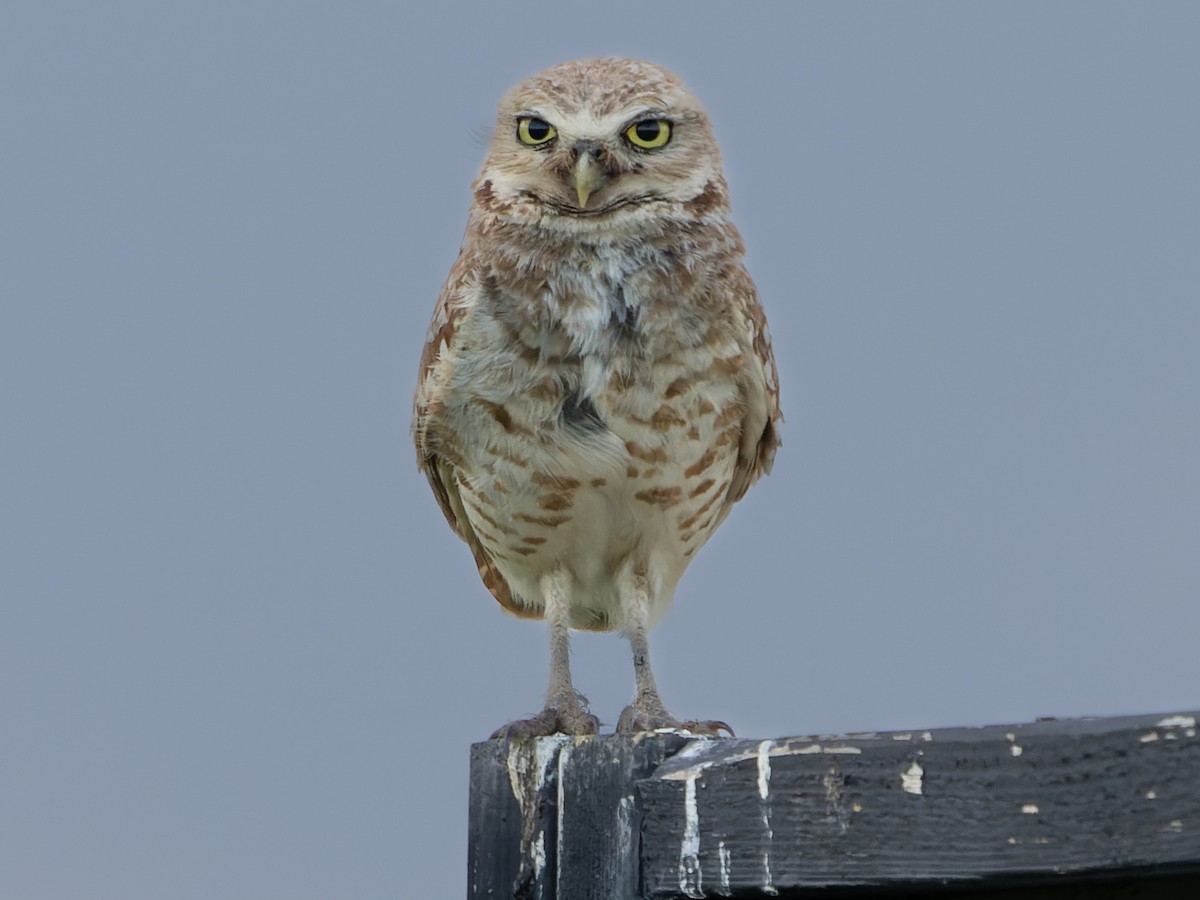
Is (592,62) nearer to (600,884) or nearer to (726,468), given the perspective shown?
(726,468)

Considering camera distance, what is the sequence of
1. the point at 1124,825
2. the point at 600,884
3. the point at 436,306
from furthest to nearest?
the point at 436,306 < the point at 600,884 < the point at 1124,825

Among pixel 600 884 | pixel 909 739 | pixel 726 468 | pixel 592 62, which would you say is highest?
pixel 592 62

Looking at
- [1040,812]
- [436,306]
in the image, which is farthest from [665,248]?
[1040,812]

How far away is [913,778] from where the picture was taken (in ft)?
7.98

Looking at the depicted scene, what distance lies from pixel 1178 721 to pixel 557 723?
7.22ft

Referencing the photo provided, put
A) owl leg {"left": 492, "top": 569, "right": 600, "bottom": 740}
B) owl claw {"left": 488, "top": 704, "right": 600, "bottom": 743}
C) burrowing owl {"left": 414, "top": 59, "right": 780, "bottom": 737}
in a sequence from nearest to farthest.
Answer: owl claw {"left": 488, "top": 704, "right": 600, "bottom": 743}, owl leg {"left": 492, "top": 569, "right": 600, "bottom": 740}, burrowing owl {"left": 414, "top": 59, "right": 780, "bottom": 737}

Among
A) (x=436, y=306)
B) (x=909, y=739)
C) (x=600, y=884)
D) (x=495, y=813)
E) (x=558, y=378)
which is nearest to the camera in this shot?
(x=909, y=739)

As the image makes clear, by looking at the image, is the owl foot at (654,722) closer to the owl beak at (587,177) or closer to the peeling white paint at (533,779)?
the peeling white paint at (533,779)

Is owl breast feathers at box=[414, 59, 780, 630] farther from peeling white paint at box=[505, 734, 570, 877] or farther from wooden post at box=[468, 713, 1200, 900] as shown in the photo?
wooden post at box=[468, 713, 1200, 900]

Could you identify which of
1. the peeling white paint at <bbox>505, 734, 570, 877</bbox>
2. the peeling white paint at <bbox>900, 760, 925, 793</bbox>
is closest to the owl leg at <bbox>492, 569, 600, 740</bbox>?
the peeling white paint at <bbox>505, 734, 570, 877</bbox>

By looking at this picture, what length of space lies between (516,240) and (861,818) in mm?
2473

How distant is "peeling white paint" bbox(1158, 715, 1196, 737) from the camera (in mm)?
2199

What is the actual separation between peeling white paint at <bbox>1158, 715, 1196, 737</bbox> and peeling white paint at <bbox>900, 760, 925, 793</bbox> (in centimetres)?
36

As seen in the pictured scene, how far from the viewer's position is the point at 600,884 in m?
2.93
